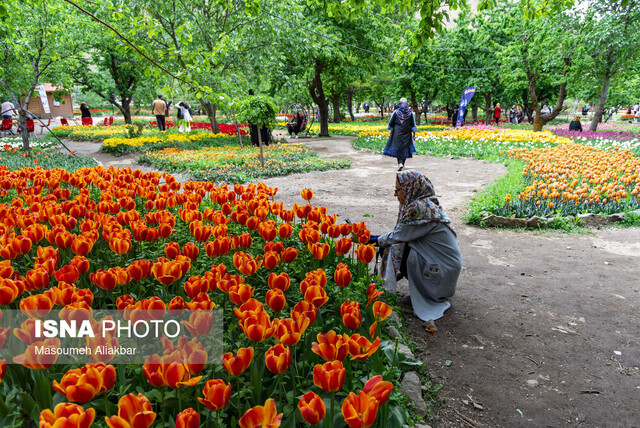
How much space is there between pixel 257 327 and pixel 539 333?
3.20 m

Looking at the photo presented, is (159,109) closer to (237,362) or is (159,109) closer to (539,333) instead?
(539,333)

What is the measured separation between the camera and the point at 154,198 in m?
4.14

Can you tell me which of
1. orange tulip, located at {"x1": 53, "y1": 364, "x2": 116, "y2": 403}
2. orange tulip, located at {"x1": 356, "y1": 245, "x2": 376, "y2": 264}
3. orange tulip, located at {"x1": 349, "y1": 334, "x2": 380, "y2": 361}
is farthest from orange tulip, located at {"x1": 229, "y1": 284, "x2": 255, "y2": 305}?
orange tulip, located at {"x1": 356, "y1": 245, "x2": 376, "y2": 264}

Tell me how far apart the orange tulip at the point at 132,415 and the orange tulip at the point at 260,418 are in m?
0.26

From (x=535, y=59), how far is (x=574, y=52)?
2.32 metres

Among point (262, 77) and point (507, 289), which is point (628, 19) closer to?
point (262, 77)

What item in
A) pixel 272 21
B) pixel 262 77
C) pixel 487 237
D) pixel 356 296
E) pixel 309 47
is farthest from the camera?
pixel 262 77

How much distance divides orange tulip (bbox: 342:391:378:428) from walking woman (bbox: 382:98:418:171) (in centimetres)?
1039

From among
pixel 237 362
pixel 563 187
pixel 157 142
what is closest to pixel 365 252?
pixel 237 362

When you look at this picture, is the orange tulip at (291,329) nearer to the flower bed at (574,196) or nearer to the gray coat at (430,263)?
the gray coat at (430,263)

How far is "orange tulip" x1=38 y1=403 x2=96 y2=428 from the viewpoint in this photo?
1083mm

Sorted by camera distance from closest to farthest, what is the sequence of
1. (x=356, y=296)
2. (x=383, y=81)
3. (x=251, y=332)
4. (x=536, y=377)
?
1. (x=251, y=332)
2. (x=356, y=296)
3. (x=536, y=377)
4. (x=383, y=81)

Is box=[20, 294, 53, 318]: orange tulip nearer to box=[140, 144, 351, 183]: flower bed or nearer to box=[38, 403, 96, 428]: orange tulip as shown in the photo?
Answer: box=[38, 403, 96, 428]: orange tulip

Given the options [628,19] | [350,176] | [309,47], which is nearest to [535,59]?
[628,19]
